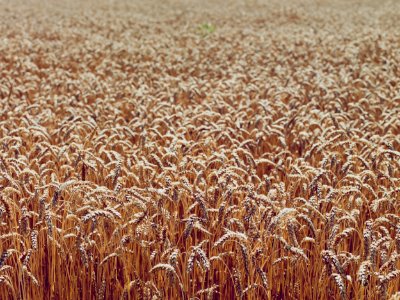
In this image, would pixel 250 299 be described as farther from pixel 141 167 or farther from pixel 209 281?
pixel 141 167

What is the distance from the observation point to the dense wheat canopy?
2924 mm

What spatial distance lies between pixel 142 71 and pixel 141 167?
5495 mm

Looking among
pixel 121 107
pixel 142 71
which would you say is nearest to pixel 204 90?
pixel 121 107

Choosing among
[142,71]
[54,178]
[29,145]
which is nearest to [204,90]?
[142,71]

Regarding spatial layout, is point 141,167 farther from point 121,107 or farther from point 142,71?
point 142,71

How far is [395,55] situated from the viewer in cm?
1012

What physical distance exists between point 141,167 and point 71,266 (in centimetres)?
104

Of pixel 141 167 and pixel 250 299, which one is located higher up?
pixel 141 167

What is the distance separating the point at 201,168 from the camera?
159 inches

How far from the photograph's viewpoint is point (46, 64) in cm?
1006

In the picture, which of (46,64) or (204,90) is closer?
(204,90)

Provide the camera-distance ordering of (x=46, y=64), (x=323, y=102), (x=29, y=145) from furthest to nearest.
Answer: (x=46, y=64)
(x=323, y=102)
(x=29, y=145)

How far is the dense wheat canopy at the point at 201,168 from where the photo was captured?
115 inches

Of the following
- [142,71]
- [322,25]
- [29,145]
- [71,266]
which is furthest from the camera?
[322,25]
